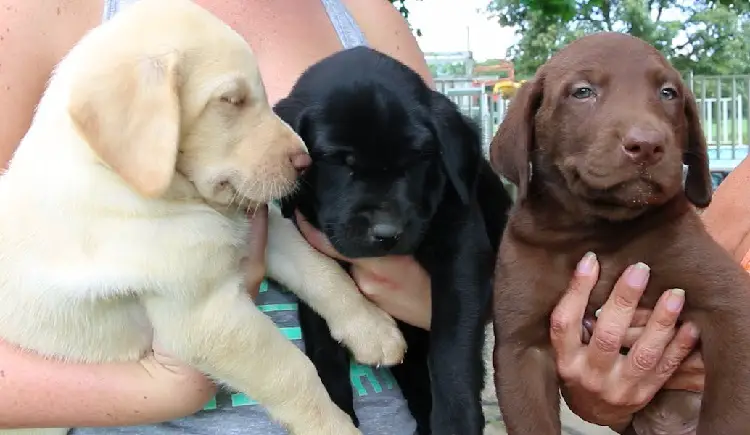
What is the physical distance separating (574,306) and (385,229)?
0.45m

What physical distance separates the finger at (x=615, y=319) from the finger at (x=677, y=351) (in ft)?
0.33

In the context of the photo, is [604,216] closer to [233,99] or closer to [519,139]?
[519,139]

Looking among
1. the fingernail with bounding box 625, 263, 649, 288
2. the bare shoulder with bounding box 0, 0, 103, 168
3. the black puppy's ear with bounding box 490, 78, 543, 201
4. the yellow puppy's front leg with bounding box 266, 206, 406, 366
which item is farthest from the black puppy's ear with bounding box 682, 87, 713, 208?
the bare shoulder with bounding box 0, 0, 103, 168

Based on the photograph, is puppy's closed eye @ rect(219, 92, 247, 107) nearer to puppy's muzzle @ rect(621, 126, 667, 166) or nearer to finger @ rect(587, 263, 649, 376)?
puppy's muzzle @ rect(621, 126, 667, 166)

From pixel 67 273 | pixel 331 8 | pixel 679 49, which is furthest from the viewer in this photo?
pixel 679 49

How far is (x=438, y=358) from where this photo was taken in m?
2.05

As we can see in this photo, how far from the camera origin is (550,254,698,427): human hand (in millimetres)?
1891

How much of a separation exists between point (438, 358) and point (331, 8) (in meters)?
1.15

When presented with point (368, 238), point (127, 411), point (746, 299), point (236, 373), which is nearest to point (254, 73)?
point (368, 238)

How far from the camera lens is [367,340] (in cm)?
207

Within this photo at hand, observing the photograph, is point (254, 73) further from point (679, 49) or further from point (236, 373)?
point (679, 49)

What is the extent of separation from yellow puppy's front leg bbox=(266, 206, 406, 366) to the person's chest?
474mm

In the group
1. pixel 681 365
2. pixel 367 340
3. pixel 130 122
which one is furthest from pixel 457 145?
pixel 130 122

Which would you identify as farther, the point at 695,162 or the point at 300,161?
the point at 695,162
